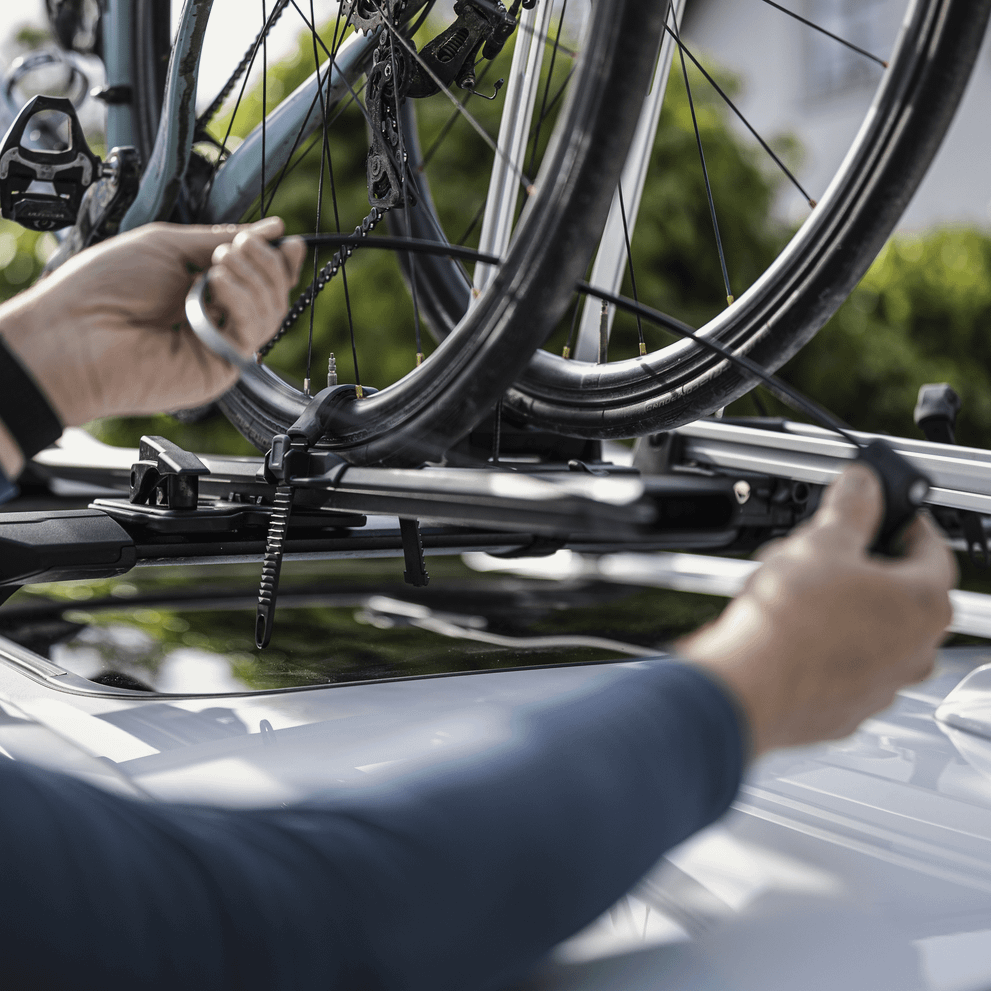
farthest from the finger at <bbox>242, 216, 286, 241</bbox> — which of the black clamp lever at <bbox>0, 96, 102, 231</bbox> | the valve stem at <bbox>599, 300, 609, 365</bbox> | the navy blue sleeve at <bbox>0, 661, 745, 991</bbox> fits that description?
the black clamp lever at <bbox>0, 96, 102, 231</bbox>

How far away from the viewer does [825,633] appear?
396 millimetres

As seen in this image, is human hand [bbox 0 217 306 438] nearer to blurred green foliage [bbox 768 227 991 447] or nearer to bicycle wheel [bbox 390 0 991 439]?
bicycle wheel [bbox 390 0 991 439]

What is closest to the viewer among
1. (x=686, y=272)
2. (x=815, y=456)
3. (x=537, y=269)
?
(x=537, y=269)

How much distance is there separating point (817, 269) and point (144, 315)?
2.02 ft

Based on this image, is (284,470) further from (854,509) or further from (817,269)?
(854,509)

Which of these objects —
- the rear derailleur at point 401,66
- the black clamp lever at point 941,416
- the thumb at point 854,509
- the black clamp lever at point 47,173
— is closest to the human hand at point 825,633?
the thumb at point 854,509

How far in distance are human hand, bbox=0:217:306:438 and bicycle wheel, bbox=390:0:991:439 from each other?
0.52 metres

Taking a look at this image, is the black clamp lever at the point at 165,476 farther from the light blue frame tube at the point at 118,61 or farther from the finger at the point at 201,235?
the light blue frame tube at the point at 118,61

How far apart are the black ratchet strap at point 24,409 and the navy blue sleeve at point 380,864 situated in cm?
17

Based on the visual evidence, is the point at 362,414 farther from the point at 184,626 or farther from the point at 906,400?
the point at 906,400

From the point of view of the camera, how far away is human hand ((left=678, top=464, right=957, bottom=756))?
39 cm

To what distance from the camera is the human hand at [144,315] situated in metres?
0.54

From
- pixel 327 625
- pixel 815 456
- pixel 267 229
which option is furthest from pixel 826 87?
pixel 267 229

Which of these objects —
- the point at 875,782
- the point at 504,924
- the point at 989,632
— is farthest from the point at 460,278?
the point at 504,924
